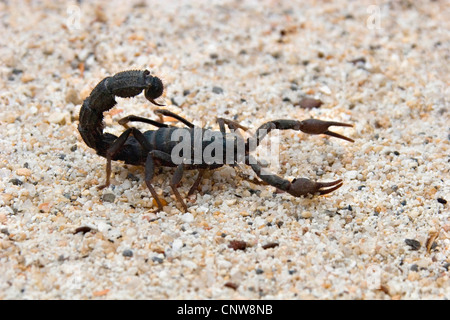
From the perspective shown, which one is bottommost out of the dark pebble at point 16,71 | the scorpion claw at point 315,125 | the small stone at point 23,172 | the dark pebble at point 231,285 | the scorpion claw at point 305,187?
the dark pebble at point 231,285

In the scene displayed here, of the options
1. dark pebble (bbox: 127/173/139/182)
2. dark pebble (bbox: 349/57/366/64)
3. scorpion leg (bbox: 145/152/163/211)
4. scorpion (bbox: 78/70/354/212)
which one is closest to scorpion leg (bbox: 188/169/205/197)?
scorpion (bbox: 78/70/354/212)

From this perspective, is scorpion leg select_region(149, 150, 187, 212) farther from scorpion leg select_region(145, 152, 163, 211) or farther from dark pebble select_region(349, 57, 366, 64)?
dark pebble select_region(349, 57, 366, 64)

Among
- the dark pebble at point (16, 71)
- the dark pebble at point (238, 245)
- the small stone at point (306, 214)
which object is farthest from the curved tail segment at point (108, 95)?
the dark pebble at point (16, 71)

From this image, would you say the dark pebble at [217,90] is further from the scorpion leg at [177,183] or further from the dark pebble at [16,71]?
the dark pebble at [16,71]

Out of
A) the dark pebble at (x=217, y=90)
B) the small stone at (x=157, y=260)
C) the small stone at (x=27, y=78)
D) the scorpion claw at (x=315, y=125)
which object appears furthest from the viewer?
the small stone at (x=27, y=78)

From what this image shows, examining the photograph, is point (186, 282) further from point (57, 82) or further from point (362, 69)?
point (362, 69)

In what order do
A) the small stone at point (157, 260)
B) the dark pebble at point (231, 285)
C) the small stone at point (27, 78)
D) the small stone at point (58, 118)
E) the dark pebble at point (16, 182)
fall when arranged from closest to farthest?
the dark pebble at point (231, 285)
the small stone at point (157, 260)
the dark pebble at point (16, 182)
the small stone at point (58, 118)
the small stone at point (27, 78)
